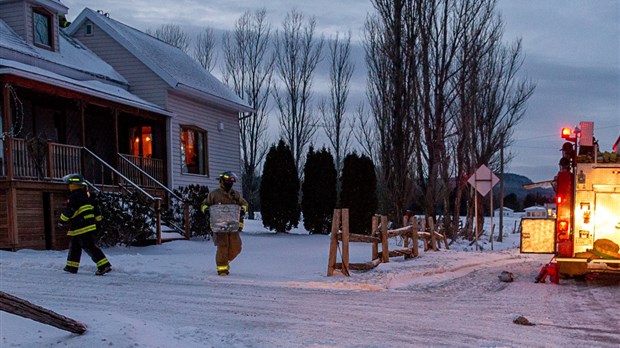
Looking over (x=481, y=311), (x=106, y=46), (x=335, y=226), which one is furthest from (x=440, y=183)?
(x=481, y=311)

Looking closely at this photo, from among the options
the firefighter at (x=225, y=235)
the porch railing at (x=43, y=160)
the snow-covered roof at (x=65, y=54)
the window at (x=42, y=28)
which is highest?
the window at (x=42, y=28)

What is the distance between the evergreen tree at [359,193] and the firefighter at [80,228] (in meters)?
13.2

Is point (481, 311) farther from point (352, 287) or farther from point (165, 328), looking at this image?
point (165, 328)

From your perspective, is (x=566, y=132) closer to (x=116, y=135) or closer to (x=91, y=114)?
(x=116, y=135)

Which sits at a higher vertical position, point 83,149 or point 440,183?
point 83,149

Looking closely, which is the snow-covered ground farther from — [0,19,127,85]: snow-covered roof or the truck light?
[0,19,127,85]: snow-covered roof

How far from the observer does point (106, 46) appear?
22.2 meters

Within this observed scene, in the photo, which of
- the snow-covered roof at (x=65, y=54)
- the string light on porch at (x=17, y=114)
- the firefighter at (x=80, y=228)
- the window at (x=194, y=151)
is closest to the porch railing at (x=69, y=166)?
the string light on porch at (x=17, y=114)

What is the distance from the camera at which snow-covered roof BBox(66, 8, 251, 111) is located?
69.9 ft

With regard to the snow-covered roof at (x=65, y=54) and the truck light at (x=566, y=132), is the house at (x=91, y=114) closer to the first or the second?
the snow-covered roof at (x=65, y=54)

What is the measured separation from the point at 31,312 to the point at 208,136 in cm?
1972

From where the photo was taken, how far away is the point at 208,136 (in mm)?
24125

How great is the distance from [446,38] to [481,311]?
17.6 metres

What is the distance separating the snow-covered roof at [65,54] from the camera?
17316mm
